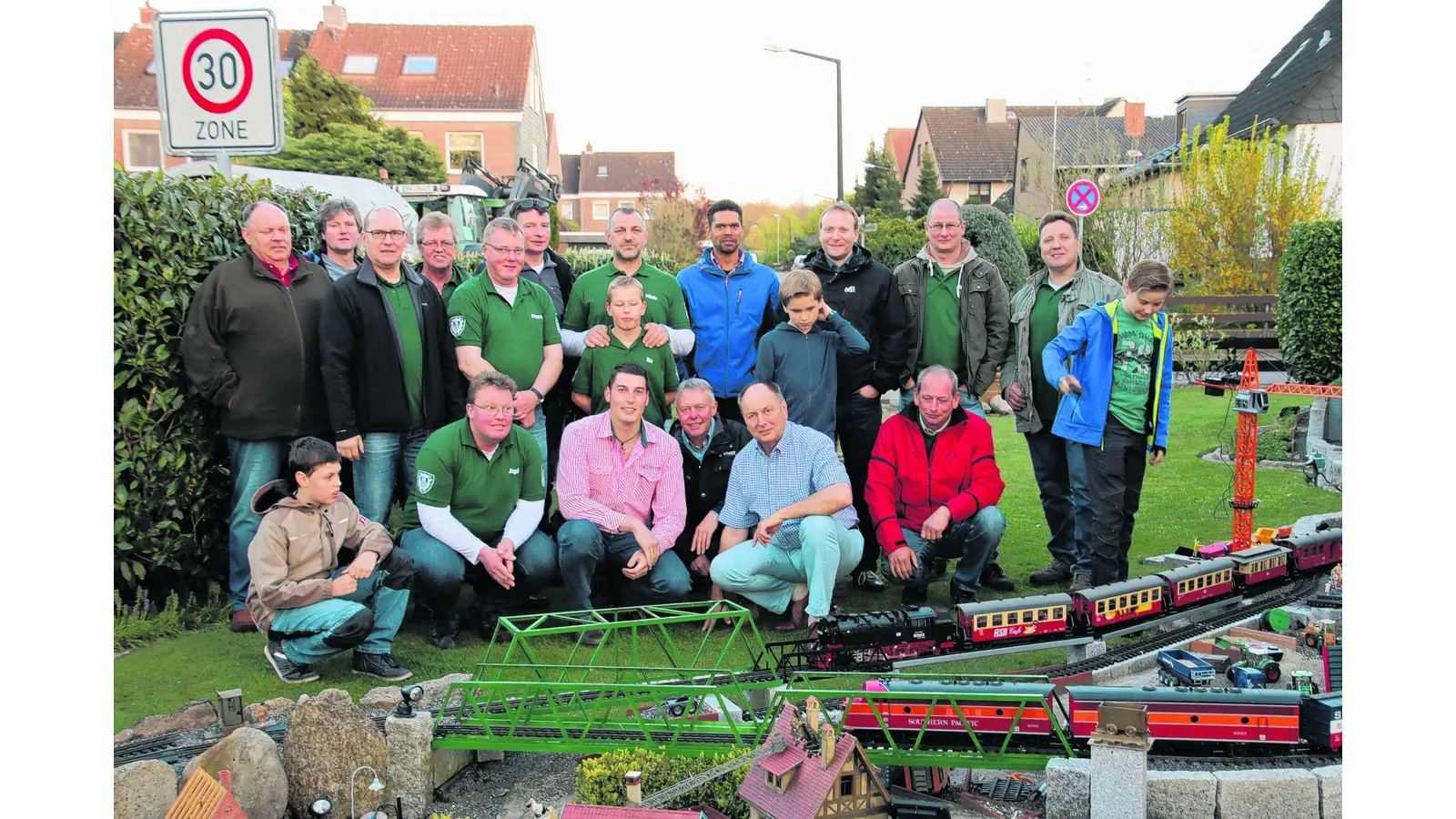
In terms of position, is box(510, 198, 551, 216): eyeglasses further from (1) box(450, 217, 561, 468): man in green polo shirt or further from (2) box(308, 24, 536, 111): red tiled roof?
(2) box(308, 24, 536, 111): red tiled roof

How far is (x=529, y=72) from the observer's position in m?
46.8

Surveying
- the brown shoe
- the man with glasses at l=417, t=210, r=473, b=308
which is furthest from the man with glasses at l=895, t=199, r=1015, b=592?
the brown shoe

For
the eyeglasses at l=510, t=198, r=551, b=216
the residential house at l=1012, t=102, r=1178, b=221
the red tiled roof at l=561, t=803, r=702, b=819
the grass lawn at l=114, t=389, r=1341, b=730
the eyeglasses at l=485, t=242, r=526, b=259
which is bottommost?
the grass lawn at l=114, t=389, r=1341, b=730

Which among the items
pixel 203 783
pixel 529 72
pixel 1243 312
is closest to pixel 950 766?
pixel 203 783

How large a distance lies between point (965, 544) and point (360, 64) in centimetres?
4566

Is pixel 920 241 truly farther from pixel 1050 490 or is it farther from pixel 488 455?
pixel 488 455

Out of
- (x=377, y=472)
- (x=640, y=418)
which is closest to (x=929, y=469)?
(x=640, y=418)

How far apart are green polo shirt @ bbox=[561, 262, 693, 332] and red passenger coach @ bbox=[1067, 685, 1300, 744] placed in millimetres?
4043

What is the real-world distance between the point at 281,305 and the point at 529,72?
43.5 m

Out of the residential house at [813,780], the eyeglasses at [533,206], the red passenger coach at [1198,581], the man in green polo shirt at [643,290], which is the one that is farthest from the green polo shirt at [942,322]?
the residential house at [813,780]

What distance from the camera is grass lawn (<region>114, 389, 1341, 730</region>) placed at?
5.37 meters

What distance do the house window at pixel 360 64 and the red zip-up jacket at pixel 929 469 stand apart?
1756 inches

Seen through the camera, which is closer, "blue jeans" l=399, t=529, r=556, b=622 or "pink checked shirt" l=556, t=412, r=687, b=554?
"blue jeans" l=399, t=529, r=556, b=622

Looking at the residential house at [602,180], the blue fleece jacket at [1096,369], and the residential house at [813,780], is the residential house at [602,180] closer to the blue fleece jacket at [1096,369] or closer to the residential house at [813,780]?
the blue fleece jacket at [1096,369]
